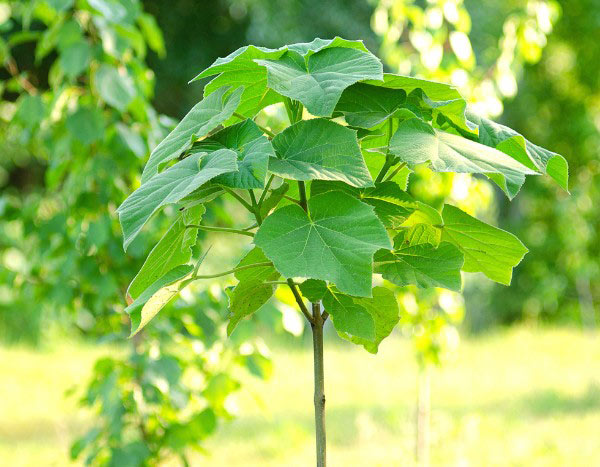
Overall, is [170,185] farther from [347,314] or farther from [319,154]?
[347,314]

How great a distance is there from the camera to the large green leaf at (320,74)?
2.43 feet

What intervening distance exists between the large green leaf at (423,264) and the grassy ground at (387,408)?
80.7 inches

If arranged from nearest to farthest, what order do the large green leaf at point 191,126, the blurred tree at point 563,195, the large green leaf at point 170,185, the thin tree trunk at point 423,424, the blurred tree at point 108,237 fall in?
the large green leaf at point 170,185 < the large green leaf at point 191,126 < the blurred tree at point 108,237 < the thin tree trunk at point 423,424 < the blurred tree at point 563,195

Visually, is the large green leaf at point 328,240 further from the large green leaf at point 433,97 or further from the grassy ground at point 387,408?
the grassy ground at point 387,408

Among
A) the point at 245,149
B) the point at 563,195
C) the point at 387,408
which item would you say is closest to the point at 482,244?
Result: the point at 245,149

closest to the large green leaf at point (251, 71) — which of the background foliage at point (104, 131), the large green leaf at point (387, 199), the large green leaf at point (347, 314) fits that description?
the large green leaf at point (387, 199)

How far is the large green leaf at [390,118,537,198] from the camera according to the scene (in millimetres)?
710

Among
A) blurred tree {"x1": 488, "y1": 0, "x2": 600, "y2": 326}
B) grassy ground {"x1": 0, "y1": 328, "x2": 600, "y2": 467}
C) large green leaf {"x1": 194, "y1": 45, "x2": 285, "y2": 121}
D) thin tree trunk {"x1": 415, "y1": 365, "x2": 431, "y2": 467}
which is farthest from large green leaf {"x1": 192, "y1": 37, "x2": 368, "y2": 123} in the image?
blurred tree {"x1": 488, "y1": 0, "x2": 600, "y2": 326}

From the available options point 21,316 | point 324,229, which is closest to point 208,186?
point 324,229

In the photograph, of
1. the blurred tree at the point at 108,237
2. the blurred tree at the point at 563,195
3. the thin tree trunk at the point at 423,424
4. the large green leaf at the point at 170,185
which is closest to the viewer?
the large green leaf at the point at 170,185

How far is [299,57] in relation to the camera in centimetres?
83

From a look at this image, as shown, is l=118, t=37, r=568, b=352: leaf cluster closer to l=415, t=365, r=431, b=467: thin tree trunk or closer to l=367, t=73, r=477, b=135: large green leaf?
l=367, t=73, r=477, b=135: large green leaf

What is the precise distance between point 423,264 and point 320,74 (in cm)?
23

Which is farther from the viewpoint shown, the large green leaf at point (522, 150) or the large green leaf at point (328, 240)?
the large green leaf at point (522, 150)
